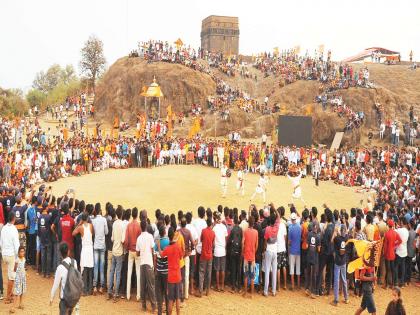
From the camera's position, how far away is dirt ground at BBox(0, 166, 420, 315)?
8852mm

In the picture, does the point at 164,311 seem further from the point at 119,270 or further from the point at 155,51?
the point at 155,51

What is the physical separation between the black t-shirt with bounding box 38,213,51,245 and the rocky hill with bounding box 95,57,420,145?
84.7 feet

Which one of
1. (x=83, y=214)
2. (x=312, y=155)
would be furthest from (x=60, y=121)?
(x=83, y=214)

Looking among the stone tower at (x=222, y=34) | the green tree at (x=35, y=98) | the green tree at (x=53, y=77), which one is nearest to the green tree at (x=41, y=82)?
the green tree at (x=53, y=77)

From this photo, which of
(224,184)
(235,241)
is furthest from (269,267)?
(224,184)

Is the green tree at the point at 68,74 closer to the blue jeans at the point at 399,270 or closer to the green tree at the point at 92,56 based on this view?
the green tree at the point at 92,56

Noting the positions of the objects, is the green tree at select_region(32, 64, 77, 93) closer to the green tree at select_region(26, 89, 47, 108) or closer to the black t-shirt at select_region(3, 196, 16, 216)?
the green tree at select_region(26, 89, 47, 108)

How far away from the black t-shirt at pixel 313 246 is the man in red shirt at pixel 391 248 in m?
2.03

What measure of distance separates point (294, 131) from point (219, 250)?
19839 millimetres

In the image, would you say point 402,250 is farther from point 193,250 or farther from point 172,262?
point 172,262

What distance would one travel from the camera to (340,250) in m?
9.19

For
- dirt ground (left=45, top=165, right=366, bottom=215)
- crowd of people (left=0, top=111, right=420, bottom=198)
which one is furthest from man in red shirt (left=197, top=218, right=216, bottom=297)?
crowd of people (left=0, top=111, right=420, bottom=198)

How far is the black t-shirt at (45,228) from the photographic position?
10.0 metres

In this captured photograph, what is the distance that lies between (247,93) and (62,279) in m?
40.0
